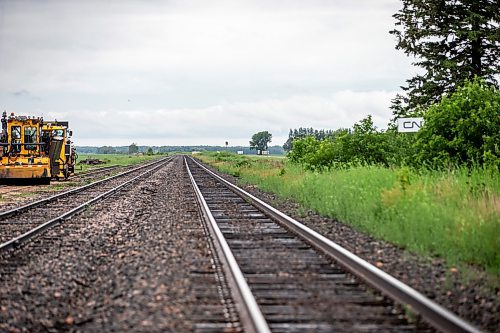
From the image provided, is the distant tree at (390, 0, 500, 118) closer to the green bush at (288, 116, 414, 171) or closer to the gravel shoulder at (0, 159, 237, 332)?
the green bush at (288, 116, 414, 171)

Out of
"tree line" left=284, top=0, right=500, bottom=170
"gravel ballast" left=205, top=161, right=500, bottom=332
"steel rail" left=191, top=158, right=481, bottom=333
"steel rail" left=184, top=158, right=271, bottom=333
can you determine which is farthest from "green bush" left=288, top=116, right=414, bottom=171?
"steel rail" left=184, top=158, right=271, bottom=333

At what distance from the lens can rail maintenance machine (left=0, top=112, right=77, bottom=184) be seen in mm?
27266

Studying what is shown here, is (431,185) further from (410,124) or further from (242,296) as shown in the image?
(242,296)

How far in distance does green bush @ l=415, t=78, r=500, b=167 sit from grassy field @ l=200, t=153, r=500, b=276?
92 centimetres

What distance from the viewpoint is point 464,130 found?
1580 cm

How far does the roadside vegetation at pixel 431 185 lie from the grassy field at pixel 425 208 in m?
0.02

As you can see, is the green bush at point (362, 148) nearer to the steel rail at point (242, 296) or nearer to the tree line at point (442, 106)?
the tree line at point (442, 106)

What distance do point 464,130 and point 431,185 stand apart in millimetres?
2955

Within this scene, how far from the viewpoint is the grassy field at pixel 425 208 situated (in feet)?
A: 29.2

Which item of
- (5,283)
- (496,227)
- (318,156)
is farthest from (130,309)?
(318,156)

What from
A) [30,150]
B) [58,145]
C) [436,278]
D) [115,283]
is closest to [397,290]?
[436,278]

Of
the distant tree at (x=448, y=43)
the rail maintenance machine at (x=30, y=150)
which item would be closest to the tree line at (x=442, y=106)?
the distant tree at (x=448, y=43)

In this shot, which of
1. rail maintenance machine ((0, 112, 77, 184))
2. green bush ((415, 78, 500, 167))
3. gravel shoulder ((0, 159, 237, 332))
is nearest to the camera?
gravel shoulder ((0, 159, 237, 332))

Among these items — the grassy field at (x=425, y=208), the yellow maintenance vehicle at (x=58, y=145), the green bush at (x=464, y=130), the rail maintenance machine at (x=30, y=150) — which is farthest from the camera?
the yellow maintenance vehicle at (x=58, y=145)
